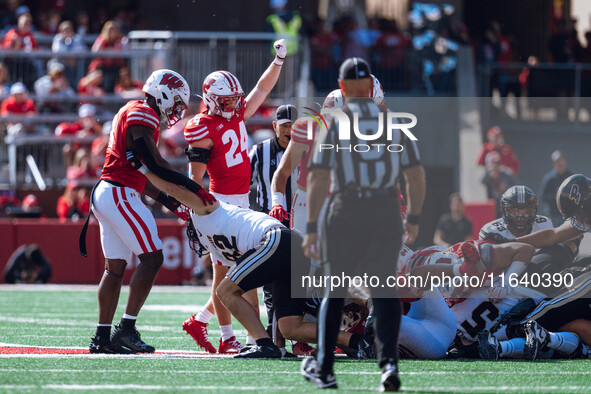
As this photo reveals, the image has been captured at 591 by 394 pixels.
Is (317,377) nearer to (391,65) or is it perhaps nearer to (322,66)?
(322,66)

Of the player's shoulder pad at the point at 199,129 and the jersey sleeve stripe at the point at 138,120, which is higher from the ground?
the jersey sleeve stripe at the point at 138,120

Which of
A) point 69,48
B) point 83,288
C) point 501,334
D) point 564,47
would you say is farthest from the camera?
point 564,47

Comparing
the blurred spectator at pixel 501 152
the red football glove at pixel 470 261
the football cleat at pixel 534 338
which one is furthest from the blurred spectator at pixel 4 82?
the football cleat at pixel 534 338

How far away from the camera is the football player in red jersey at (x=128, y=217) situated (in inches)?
292

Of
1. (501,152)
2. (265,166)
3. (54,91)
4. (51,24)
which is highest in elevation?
(51,24)

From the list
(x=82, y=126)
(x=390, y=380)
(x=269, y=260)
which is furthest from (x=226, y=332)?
(x=82, y=126)

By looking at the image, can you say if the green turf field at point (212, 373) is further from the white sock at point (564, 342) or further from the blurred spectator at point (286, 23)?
the blurred spectator at point (286, 23)

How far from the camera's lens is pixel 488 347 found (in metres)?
7.13

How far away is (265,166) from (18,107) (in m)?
10.00

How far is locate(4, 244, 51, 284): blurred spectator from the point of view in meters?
16.0

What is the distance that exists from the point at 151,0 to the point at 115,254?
16971 millimetres

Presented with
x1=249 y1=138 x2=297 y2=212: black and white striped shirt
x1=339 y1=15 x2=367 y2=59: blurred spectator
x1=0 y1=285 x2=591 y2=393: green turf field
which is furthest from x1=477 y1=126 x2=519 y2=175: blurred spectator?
x1=0 y1=285 x2=591 y2=393: green turf field

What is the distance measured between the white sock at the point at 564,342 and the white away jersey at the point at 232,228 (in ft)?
6.43

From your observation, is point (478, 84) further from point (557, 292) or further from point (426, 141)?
point (557, 292)
